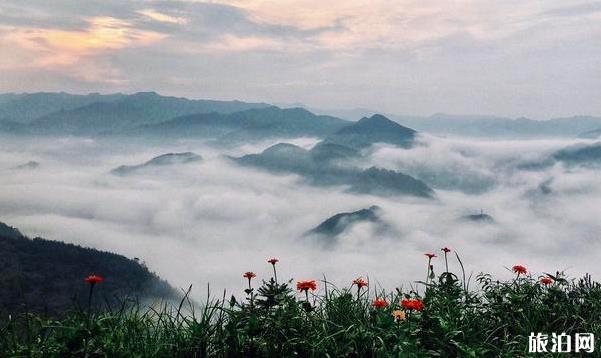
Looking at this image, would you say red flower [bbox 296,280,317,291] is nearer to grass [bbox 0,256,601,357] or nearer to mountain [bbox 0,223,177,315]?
grass [bbox 0,256,601,357]

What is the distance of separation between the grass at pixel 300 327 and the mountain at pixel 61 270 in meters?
91.3

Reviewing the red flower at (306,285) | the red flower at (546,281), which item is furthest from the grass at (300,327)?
the red flower at (546,281)

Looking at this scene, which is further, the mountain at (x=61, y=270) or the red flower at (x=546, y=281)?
the mountain at (x=61, y=270)

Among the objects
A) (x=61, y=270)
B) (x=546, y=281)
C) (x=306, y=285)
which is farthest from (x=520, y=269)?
(x=61, y=270)

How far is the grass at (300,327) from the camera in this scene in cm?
654

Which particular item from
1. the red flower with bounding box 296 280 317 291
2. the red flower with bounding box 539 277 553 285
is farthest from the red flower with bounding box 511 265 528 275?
the red flower with bounding box 296 280 317 291

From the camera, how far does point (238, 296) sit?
25.7 ft

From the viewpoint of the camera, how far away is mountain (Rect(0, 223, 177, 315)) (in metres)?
104

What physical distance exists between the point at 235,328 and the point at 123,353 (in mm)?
1288

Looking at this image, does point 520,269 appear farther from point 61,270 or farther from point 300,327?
point 61,270

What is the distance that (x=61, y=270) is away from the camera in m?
118

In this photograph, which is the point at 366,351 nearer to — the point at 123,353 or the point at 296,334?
the point at 296,334

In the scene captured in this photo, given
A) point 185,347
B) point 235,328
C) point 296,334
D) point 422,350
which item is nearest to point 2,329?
point 185,347

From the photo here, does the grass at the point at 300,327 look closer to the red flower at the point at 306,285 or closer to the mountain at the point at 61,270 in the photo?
the red flower at the point at 306,285
